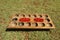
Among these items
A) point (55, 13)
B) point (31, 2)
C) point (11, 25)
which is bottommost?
point (11, 25)

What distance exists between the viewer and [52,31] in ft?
10.6

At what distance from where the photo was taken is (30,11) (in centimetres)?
404

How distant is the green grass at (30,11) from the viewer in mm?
3029

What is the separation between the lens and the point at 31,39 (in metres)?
2.93

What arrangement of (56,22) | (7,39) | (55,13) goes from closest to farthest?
(7,39) < (56,22) < (55,13)

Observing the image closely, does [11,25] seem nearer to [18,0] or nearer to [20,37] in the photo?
[20,37]

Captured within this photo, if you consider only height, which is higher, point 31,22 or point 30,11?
point 30,11

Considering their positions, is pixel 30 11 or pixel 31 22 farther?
pixel 30 11

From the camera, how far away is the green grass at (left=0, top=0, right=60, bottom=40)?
9.94 ft

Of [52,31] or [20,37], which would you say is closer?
[20,37]

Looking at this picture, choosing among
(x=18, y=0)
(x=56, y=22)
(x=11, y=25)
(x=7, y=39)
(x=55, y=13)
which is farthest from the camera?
(x=18, y=0)

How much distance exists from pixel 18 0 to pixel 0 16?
1.19 meters

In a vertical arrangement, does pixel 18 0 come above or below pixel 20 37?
above

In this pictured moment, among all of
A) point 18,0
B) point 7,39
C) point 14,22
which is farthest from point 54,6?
point 7,39
